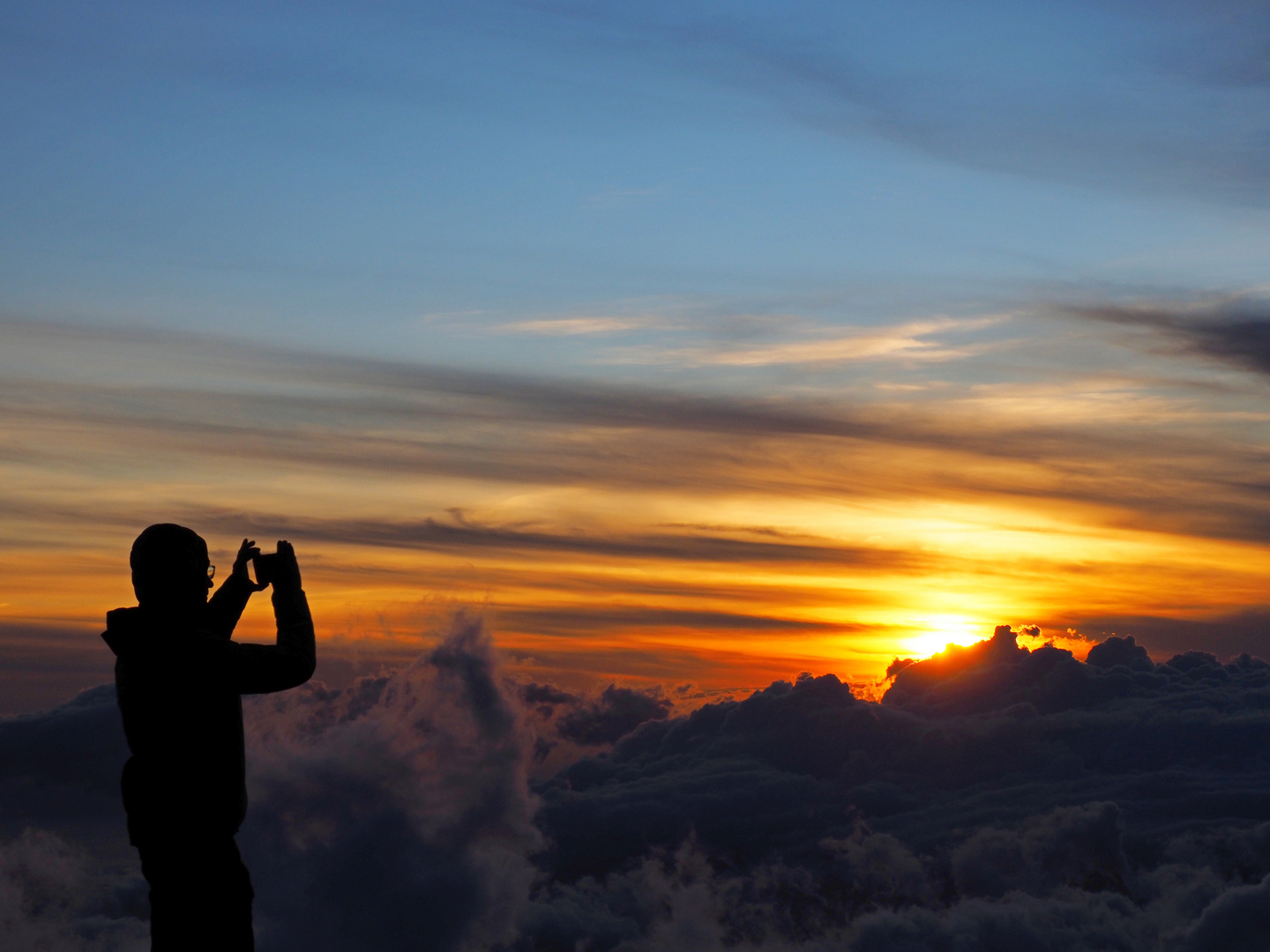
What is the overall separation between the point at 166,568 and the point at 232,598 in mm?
539

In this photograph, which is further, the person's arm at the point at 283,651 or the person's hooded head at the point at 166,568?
the person's hooded head at the point at 166,568

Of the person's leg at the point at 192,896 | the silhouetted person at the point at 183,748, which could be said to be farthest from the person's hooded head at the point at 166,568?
the person's leg at the point at 192,896

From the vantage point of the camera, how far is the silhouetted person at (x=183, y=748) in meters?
7.61

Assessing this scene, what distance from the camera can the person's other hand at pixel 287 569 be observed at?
7906 millimetres

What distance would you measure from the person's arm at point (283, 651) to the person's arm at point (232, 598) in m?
0.34

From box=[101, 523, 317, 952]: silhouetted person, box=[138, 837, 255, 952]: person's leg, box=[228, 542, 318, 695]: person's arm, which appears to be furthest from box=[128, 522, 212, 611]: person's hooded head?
box=[138, 837, 255, 952]: person's leg

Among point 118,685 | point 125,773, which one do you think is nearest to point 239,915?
point 125,773

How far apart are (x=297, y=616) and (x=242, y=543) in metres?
0.89

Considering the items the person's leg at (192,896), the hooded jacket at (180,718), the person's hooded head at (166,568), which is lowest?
the person's leg at (192,896)

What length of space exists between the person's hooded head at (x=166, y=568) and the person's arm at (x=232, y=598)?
9.7 inches

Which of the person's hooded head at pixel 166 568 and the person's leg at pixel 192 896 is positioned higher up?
the person's hooded head at pixel 166 568

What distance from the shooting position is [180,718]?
7.63 metres

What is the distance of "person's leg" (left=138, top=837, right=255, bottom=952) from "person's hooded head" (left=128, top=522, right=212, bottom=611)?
1548mm

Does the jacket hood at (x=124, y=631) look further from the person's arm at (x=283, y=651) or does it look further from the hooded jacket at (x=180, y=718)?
the person's arm at (x=283, y=651)
